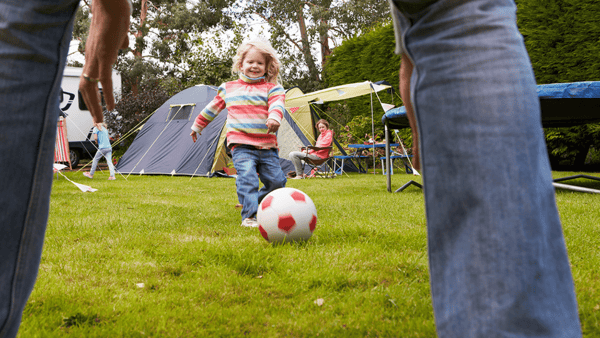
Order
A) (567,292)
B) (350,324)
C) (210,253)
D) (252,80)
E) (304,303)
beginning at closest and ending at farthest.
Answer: (567,292) < (350,324) < (304,303) < (210,253) < (252,80)

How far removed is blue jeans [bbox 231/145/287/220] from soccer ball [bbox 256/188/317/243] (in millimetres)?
695

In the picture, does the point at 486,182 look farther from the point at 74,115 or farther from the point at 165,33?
Answer: the point at 165,33

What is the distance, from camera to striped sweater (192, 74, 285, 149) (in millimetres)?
3592

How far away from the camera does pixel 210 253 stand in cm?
228

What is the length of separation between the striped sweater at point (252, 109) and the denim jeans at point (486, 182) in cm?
284

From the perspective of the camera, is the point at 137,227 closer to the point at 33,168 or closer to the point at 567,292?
the point at 33,168

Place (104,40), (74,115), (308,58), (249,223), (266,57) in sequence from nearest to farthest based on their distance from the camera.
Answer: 1. (104,40)
2. (249,223)
3. (266,57)
4. (74,115)
5. (308,58)

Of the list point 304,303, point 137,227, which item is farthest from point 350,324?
point 137,227

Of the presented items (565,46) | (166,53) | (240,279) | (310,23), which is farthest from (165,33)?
(240,279)

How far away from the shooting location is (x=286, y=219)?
254 cm

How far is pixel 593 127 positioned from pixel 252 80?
23.7ft

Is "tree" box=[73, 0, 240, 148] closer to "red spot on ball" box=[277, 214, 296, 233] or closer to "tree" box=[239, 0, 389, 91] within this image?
"tree" box=[239, 0, 389, 91]

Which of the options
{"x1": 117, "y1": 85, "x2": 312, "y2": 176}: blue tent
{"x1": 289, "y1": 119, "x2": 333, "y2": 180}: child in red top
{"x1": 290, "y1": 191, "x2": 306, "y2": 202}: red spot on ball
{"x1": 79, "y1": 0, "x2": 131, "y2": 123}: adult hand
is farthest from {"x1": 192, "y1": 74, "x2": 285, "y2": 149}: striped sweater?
{"x1": 117, "y1": 85, "x2": 312, "y2": 176}: blue tent

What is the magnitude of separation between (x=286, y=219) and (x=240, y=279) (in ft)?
2.35
